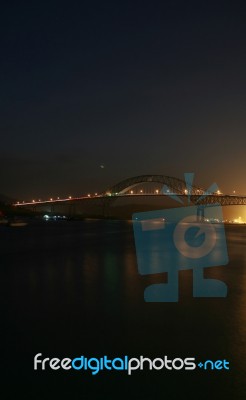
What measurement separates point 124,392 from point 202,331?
8.07ft

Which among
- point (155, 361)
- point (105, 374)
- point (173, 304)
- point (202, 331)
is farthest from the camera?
point (173, 304)

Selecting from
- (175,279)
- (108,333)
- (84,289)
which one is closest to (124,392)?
(108,333)

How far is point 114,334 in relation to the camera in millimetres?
6379

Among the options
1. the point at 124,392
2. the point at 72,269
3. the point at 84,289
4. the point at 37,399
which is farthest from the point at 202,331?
the point at 72,269

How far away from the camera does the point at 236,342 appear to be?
618 cm

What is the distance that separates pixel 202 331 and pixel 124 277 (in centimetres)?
601

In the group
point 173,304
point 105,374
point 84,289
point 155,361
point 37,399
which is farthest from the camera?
point 84,289

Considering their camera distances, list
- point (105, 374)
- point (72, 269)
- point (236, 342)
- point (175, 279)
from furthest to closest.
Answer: point (72, 269)
point (175, 279)
point (236, 342)
point (105, 374)

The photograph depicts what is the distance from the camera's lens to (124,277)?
1253 cm

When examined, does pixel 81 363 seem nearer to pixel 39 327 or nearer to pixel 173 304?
pixel 39 327

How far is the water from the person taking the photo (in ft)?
15.2

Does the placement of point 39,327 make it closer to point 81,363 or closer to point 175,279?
point 81,363

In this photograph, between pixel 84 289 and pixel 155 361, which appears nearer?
pixel 155 361

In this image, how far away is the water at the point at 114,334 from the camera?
182 inches
